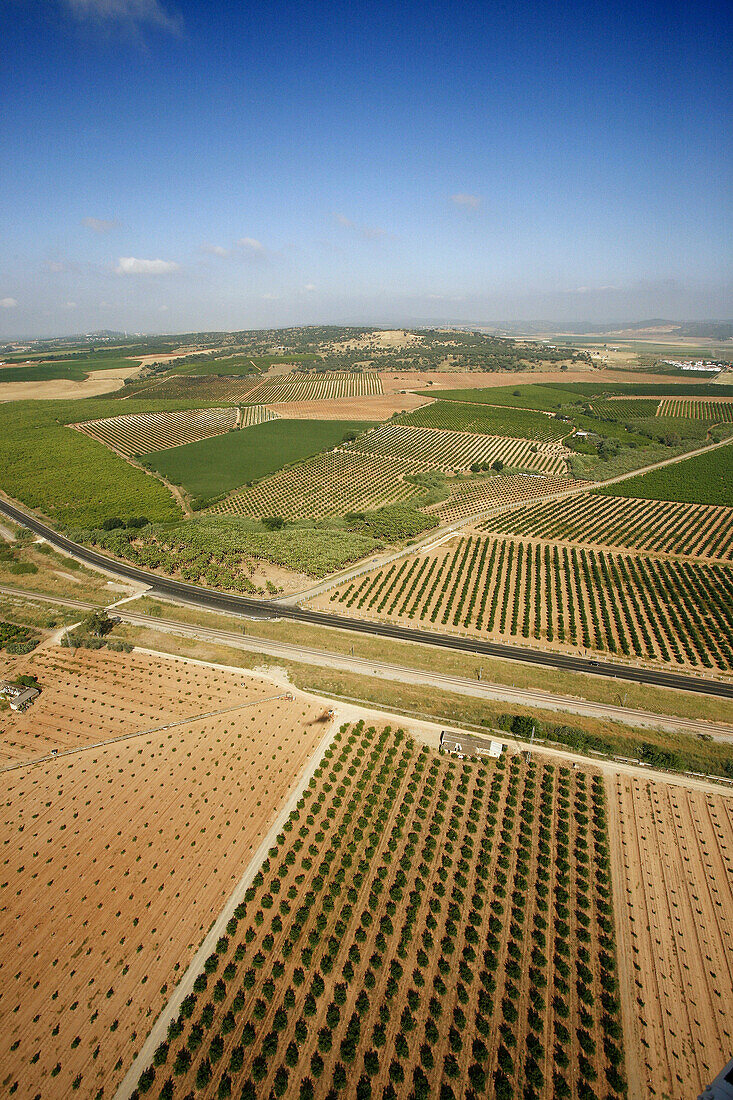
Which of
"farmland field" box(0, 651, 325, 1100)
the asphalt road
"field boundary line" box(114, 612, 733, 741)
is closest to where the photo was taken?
"farmland field" box(0, 651, 325, 1100)

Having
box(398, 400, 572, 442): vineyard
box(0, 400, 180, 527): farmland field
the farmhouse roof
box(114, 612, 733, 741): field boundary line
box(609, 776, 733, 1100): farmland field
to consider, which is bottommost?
box(609, 776, 733, 1100): farmland field

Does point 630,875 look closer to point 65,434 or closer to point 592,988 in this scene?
point 592,988

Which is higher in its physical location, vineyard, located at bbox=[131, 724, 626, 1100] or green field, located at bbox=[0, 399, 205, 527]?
green field, located at bbox=[0, 399, 205, 527]

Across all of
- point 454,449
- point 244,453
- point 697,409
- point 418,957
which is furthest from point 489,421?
point 418,957

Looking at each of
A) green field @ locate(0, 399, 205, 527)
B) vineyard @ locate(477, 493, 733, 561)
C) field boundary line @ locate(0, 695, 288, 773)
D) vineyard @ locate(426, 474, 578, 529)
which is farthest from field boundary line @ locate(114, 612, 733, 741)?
vineyard @ locate(426, 474, 578, 529)

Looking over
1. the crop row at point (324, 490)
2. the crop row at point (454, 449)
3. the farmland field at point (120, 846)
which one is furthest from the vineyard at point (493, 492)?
the farmland field at point (120, 846)

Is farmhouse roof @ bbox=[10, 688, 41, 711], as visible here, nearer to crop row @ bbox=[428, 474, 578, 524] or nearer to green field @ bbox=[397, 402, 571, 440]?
crop row @ bbox=[428, 474, 578, 524]

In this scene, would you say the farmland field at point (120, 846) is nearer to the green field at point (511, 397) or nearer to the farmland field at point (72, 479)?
the farmland field at point (72, 479)

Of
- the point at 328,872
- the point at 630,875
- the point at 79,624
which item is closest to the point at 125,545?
the point at 79,624
